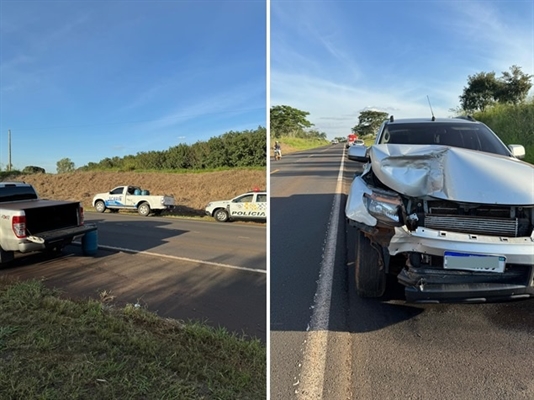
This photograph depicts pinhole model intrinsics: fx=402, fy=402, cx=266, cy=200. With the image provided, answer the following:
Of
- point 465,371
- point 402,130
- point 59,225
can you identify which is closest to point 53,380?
point 465,371

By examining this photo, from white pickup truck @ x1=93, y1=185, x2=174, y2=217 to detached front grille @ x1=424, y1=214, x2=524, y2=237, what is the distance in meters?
16.1

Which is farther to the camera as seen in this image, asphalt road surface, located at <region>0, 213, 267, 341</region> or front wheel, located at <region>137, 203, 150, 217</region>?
front wheel, located at <region>137, 203, 150, 217</region>

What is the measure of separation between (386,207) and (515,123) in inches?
489

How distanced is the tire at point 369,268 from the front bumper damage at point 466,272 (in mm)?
454

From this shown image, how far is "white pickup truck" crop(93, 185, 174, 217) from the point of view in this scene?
1795 cm

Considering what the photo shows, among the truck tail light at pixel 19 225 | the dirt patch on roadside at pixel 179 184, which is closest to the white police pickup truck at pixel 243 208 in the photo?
the dirt patch on roadside at pixel 179 184

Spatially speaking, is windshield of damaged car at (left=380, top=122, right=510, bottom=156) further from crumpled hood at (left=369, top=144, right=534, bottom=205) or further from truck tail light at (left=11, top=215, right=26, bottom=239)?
truck tail light at (left=11, top=215, right=26, bottom=239)

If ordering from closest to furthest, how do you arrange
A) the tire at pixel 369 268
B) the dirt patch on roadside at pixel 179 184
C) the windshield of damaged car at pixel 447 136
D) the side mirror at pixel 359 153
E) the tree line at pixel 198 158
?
the tire at pixel 369 268 → the windshield of damaged car at pixel 447 136 → the side mirror at pixel 359 153 → the dirt patch on roadside at pixel 179 184 → the tree line at pixel 198 158

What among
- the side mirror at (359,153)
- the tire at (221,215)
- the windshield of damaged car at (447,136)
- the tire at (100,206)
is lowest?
the tire at (221,215)

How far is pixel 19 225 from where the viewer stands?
676cm

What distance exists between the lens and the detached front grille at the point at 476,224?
2877mm

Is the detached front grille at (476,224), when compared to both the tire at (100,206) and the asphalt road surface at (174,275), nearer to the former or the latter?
the asphalt road surface at (174,275)

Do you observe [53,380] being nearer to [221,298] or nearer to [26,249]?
[221,298]

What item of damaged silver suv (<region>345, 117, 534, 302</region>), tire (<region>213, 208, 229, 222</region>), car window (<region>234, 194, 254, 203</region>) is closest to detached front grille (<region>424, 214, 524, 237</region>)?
damaged silver suv (<region>345, 117, 534, 302</region>)
